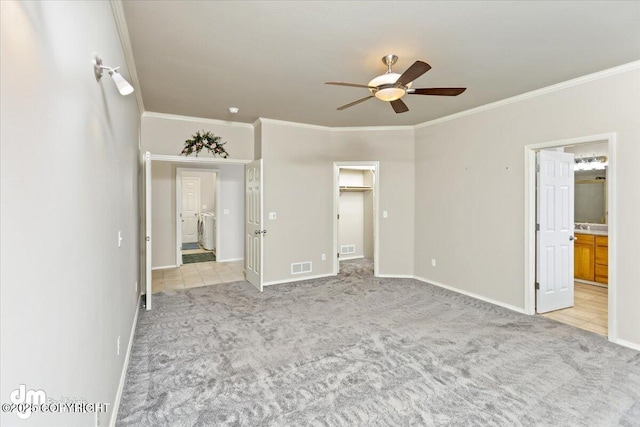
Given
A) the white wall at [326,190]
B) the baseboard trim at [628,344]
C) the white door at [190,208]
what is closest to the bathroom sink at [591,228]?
the baseboard trim at [628,344]

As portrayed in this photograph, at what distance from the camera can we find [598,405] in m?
2.17

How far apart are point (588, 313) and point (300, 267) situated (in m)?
4.08

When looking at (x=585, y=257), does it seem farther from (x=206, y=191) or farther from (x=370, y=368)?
(x=206, y=191)

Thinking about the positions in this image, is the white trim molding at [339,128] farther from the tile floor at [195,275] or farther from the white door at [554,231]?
the tile floor at [195,275]

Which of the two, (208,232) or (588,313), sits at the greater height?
(208,232)

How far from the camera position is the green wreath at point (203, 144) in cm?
488

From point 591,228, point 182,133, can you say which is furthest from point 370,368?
point 591,228

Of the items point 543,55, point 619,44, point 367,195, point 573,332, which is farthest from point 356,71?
point 367,195

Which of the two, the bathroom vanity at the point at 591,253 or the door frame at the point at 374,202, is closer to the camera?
the bathroom vanity at the point at 591,253

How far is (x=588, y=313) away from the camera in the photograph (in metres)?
3.97

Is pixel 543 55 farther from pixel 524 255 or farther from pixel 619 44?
pixel 524 255

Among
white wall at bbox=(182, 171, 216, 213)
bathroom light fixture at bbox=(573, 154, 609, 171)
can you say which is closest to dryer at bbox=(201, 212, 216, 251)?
white wall at bbox=(182, 171, 216, 213)

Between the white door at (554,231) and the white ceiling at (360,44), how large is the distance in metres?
1.16
